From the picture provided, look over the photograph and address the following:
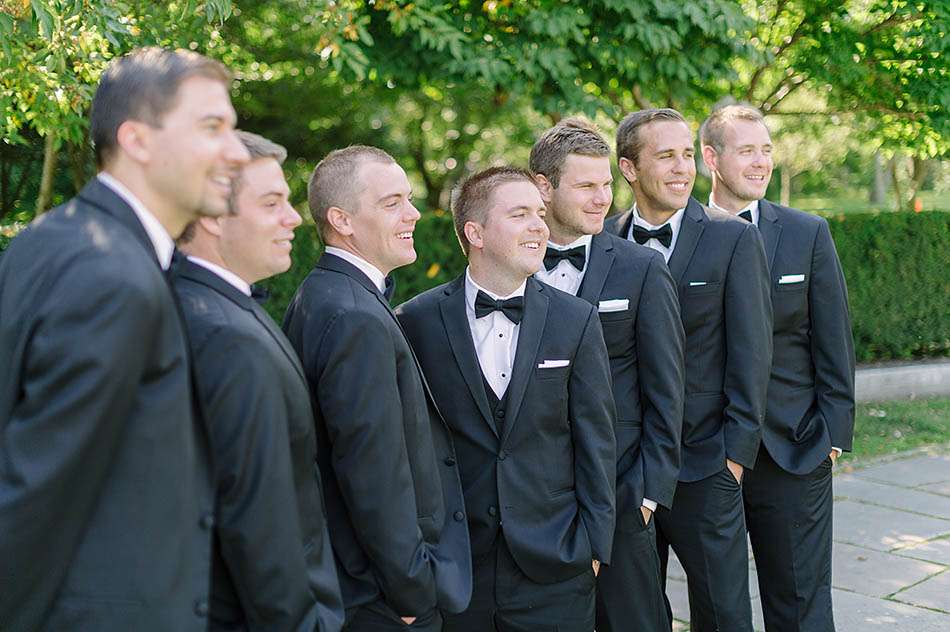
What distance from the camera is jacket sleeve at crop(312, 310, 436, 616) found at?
11.0ft

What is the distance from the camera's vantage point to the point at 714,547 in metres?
Answer: 4.88

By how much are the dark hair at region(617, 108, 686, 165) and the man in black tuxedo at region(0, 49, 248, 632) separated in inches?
110

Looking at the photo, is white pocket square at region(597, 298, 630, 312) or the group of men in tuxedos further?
white pocket square at region(597, 298, 630, 312)

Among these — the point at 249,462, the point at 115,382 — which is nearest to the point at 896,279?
the point at 249,462

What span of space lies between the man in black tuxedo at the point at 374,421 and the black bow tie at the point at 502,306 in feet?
1.49

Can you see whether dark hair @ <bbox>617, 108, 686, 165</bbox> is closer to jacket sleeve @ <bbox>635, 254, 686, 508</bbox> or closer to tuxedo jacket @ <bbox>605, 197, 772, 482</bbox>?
tuxedo jacket @ <bbox>605, 197, 772, 482</bbox>

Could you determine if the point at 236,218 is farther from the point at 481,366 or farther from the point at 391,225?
the point at 481,366

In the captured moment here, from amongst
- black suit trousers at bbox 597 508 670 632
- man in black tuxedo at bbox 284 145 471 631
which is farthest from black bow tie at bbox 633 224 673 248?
man in black tuxedo at bbox 284 145 471 631

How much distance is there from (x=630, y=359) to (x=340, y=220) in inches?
59.4

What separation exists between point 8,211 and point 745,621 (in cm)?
715

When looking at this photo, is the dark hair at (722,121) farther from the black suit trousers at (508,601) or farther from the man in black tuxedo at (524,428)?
the black suit trousers at (508,601)

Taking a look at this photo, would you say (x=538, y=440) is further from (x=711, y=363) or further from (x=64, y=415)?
(x=64, y=415)

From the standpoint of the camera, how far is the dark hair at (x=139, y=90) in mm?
2520

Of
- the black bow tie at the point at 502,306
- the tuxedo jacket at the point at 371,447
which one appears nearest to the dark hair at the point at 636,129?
the black bow tie at the point at 502,306
